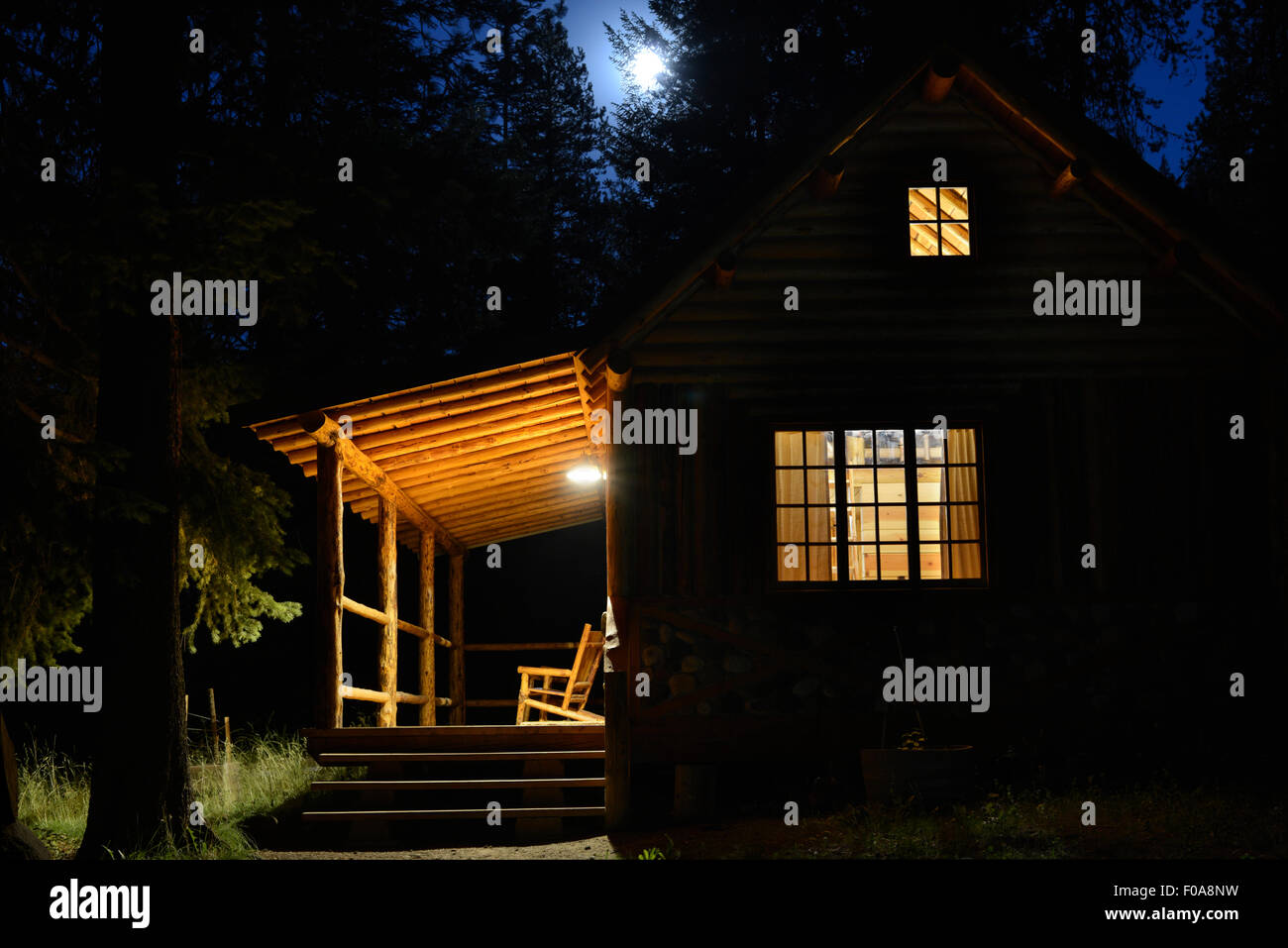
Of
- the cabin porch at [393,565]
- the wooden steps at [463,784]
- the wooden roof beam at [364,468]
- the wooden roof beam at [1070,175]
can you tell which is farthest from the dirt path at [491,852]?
the wooden roof beam at [1070,175]

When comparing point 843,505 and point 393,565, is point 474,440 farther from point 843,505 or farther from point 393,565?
point 843,505

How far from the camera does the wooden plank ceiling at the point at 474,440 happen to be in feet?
30.7

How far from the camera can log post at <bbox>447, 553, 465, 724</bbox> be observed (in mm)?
15781

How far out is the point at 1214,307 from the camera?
9617mm

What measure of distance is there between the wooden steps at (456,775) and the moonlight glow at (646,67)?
1647 cm

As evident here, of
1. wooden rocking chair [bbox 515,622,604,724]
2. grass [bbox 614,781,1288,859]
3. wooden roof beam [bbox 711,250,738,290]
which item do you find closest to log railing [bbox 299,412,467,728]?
wooden rocking chair [bbox 515,622,604,724]

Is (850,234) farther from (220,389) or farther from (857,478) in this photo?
(220,389)

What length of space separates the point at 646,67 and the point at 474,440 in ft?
48.0

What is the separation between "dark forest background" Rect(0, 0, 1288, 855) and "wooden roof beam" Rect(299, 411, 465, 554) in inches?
7.6

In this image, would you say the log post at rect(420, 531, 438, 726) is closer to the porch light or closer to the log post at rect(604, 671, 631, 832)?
the porch light

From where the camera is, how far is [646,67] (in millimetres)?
23438
